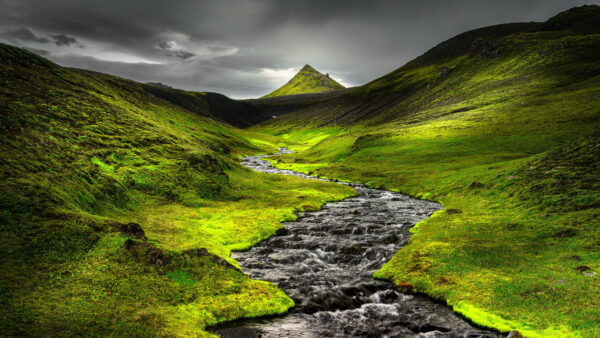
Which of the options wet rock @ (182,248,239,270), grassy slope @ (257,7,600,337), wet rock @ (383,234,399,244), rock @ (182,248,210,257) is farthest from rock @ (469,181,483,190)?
rock @ (182,248,210,257)

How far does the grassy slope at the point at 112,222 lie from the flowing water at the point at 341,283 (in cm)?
185

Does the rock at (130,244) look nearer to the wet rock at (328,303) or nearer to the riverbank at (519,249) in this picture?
the wet rock at (328,303)

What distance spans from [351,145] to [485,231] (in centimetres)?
10414

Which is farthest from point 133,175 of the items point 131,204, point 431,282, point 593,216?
point 593,216

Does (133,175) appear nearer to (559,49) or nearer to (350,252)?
(350,252)

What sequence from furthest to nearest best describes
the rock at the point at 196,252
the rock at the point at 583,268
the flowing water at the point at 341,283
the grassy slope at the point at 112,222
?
the rock at the point at 196,252 < the rock at the point at 583,268 < the flowing water at the point at 341,283 < the grassy slope at the point at 112,222

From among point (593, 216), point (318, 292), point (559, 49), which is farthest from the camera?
point (559, 49)

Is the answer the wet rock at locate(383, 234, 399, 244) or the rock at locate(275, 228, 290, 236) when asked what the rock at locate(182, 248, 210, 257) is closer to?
the rock at locate(275, 228, 290, 236)

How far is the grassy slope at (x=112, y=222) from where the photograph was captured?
17.1m

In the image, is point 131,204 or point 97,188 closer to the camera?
point 97,188

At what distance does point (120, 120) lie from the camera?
74.6 metres

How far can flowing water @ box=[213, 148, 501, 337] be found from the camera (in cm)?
1941

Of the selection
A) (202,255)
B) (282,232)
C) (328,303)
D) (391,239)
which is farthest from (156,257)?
(391,239)

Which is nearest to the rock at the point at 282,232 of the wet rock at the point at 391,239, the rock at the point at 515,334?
the wet rock at the point at 391,239
